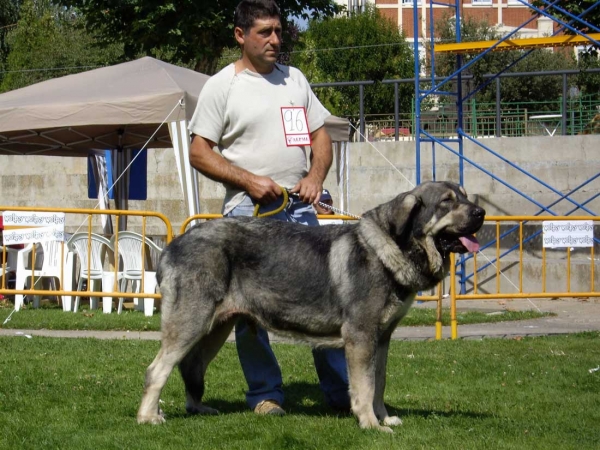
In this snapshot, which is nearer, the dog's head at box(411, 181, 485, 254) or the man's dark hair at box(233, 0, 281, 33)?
the dog's head at box(411, 181, 485, 254)

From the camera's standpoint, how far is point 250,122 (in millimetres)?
5797

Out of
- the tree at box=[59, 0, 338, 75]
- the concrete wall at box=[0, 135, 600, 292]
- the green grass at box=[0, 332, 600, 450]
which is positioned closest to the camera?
the green grass at box=[0, 332, 600, 450]

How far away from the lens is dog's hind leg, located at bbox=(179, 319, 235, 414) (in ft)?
19.0

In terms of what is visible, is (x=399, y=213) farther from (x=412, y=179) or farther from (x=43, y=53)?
(x=43, y=53)

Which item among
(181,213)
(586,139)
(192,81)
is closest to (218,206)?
(181,213)

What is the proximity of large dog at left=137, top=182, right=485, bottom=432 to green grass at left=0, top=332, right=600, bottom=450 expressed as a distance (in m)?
0.34

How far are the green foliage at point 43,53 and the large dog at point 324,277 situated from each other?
36.5m

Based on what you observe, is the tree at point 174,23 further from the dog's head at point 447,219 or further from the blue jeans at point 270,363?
the dog's head at point 447,219

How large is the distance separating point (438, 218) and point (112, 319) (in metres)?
6.96

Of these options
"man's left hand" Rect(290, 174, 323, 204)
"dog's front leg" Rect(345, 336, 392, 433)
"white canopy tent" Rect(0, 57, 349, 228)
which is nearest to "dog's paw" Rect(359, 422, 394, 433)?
"dog's front leg" Rect(345, 336, 392, 433)

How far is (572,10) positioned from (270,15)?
11512 mm

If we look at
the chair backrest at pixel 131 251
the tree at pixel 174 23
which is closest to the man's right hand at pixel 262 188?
the chair backrest at pixel 131 251

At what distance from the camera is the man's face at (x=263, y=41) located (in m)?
5.72

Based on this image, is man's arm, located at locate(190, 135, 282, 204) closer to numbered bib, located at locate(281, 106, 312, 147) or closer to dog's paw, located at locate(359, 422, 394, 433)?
numbered bib, located at locate(281, 106, 312, 147)
